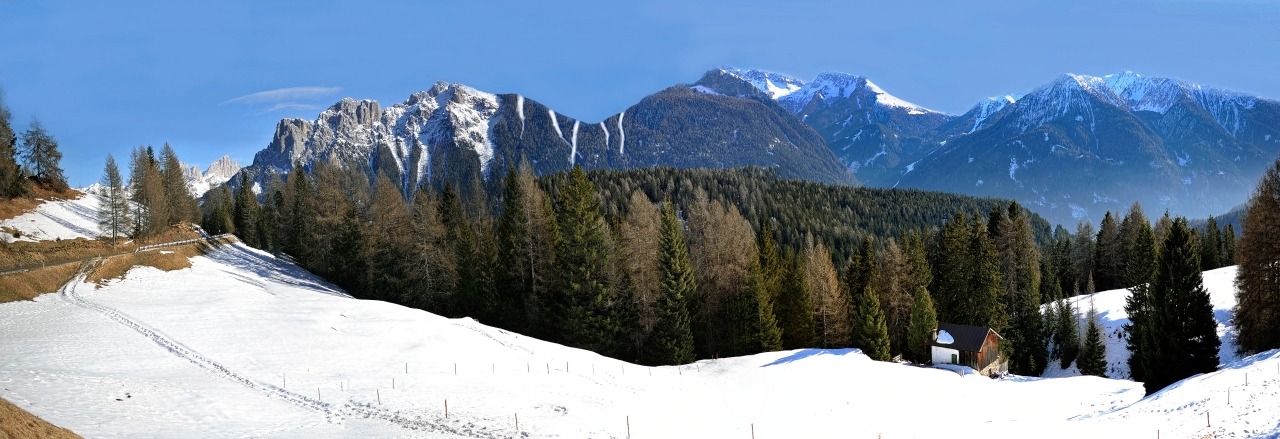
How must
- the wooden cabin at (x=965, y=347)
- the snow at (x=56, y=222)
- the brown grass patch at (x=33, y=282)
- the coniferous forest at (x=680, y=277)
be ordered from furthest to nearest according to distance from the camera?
1. the snow at (x=56, y=222)
2. the wooden cabin at (x=965, y=347)
3. the coniferous forest at (x=680, y=277)
4. the brown grass patch at (x=33, y=282)

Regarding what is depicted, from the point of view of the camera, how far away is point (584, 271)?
150 ft

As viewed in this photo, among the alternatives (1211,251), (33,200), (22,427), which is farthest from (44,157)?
(1211,251)

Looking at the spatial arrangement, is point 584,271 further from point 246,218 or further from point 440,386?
point 246,218

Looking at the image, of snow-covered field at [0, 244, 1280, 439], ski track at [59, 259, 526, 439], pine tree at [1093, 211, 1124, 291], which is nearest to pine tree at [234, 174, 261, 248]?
snow-covered field at [0, 244, 1280, 439]

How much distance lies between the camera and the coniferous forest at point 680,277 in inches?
1825

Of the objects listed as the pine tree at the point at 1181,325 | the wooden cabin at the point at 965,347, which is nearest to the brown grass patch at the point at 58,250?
the wooden cabin at the point at 965,347

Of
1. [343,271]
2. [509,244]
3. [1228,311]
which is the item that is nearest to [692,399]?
[509,244]

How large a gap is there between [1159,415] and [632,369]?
83.8 ft

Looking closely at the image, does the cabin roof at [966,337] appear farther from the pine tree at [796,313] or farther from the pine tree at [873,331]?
the pine tree at [796,313]

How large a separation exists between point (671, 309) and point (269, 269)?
41087 millimetres

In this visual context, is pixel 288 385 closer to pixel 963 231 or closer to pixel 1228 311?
pixel 963 231

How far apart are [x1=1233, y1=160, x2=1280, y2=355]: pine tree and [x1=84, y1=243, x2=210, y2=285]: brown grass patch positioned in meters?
74.3

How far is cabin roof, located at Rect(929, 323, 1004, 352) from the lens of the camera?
50844 mm

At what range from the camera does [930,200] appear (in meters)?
194
